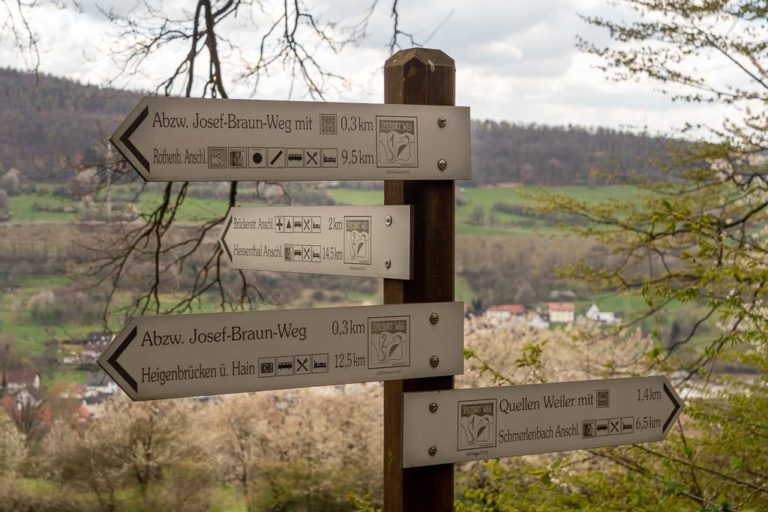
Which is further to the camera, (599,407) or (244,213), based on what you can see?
(244,213)

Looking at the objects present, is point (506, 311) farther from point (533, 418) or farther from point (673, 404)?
point (533, 418)

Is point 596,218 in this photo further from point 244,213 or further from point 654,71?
point 244,213

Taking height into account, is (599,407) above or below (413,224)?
below

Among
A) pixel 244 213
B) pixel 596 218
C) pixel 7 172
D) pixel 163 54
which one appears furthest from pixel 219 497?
pixel 244 213

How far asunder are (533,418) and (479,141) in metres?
32.1

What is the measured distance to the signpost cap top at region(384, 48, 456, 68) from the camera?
2.21m

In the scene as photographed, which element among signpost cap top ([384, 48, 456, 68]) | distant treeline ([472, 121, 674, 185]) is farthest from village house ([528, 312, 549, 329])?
signpost cap top ([384, 48, 456, 68])

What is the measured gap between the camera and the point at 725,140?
7.78 m

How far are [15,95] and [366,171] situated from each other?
26.7 meters

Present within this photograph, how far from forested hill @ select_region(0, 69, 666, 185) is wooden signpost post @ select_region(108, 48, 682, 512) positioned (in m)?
15.7

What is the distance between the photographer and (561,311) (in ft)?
96.7

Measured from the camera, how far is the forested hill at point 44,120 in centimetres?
2086

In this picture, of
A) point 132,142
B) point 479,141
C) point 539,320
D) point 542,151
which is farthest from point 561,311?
point 132,142

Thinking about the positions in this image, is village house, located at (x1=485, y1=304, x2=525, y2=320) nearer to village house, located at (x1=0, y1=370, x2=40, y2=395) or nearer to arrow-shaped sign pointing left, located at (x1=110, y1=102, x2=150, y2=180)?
village house, located at (x1=0, y1=370, x2=40, y2=395)
